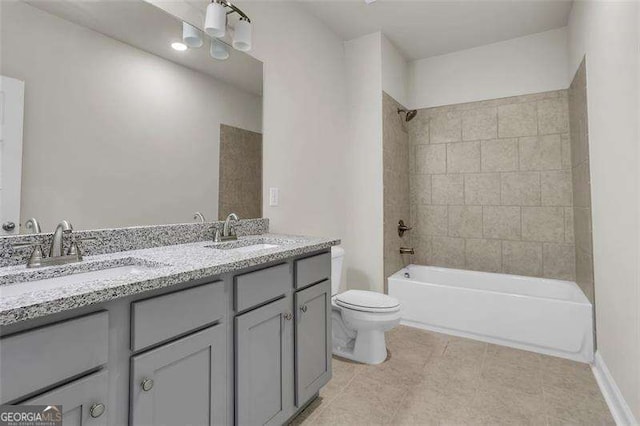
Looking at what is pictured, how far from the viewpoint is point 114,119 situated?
1447 mm

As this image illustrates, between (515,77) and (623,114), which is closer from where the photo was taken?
(623,114)

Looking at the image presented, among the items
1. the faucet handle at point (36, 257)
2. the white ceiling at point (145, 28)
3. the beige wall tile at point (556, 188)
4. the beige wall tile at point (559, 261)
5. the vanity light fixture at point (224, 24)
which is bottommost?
the beige wall tile at point (559, 261)

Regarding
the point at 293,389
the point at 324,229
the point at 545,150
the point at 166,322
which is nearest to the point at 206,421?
the point at 166,322

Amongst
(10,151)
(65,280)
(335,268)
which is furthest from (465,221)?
(10,151)

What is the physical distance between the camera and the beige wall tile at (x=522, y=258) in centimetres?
307

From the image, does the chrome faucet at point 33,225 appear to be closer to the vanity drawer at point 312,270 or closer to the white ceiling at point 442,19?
the vanity drawer at point 312,270

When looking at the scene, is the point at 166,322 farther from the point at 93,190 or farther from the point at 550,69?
the point at 550,69

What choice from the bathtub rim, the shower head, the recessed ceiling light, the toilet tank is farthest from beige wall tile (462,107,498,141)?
the recessed ceiling light

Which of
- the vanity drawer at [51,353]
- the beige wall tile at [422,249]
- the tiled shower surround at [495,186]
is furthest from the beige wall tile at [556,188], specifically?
the vanity drawer at [51,353]

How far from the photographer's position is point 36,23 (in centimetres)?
123

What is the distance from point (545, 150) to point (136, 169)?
332 cm

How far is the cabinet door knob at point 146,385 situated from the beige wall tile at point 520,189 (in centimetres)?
326

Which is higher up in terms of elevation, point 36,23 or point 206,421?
point 36,23

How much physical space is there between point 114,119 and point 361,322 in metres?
1.81
